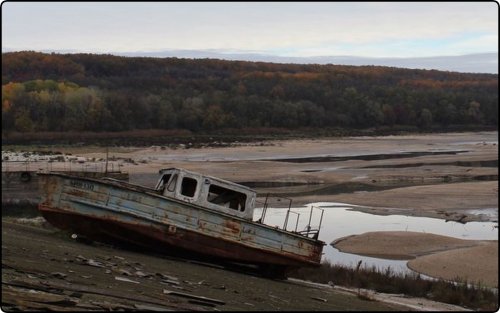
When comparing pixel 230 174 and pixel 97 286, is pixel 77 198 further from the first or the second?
pixel 230 174

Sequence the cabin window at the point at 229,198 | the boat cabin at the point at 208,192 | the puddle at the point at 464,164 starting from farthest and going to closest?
1. the puddle at the point at 464,164
2. the cabin window at the point at 229,198
3. the boat cabin at the point at 208,192

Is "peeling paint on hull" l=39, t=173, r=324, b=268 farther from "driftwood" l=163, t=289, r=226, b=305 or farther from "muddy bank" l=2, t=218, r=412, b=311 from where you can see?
"driftwood" l=163, t=289, r=226, b=305

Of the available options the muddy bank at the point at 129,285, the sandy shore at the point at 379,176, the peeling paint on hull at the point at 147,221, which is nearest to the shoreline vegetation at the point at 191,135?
the sandy shore at the point at 379,176

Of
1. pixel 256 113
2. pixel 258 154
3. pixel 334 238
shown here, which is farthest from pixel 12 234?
pixel 256 113

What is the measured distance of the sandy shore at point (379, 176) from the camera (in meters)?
21.7

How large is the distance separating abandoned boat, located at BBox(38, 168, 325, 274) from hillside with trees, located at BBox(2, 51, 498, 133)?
6256 mm

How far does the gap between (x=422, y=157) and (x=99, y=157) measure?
97.0 feet

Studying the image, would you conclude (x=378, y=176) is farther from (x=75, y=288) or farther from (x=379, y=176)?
(x=75, y=288)

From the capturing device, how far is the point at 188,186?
49.0ft

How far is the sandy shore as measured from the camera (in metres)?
21.7

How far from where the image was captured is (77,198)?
14.6m

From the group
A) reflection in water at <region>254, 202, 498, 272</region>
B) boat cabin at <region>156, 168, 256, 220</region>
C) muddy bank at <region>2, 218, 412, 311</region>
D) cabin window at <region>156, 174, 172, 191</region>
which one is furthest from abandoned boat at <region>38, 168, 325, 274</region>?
reflection in water at <region>254, 202, 498, 272</region>

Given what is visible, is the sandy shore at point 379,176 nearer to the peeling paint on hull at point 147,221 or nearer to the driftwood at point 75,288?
the peeling paint on hull at point 147,221

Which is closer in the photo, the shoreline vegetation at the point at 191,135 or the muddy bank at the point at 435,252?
the muddy bank at the point at 435,252
